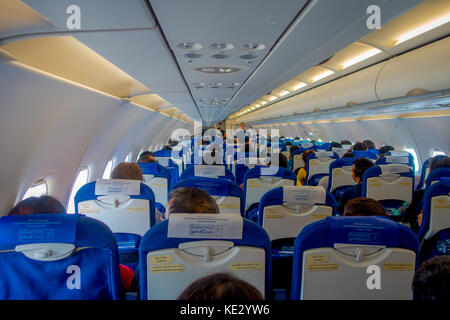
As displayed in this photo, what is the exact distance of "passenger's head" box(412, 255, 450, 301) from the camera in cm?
107

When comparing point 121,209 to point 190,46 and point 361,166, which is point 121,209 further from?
point 361,166

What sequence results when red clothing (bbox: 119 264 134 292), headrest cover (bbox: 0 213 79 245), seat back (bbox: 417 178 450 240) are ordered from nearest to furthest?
headrest cover (bbox: 0 213 79 245) < red clothing (bbox: 119 264 134 292) < seat back (bbox: 417 178 450 240)

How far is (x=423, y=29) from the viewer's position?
14.8 ft

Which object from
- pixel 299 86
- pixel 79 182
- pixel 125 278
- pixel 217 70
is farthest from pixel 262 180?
pixel 299 86

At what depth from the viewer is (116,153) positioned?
868cm

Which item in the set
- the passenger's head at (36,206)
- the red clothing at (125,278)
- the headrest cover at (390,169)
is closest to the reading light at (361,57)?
the headrest cover at (390,169)

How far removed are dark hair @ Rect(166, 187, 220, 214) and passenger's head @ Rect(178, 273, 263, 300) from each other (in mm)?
1342

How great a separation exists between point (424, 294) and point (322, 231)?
57 centimetres

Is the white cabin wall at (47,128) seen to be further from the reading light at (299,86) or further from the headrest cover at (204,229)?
the reading light at (299,86)

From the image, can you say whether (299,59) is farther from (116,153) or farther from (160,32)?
(116,153)

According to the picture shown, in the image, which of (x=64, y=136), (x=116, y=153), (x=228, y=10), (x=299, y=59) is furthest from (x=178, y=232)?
(x=116, y=153)

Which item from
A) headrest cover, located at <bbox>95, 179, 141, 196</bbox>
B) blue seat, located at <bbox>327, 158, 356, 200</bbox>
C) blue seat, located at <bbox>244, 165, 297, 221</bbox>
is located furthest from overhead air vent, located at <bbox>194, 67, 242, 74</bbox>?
blue seat, located at <bbox>327, 158, 356, 200</bbox>

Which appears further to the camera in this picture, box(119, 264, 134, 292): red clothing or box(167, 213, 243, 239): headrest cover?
box(119, 264, 134, 292): red clothing

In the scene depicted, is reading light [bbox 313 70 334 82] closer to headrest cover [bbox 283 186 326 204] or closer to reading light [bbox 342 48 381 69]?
reading light [bbox 342 48 381 69]
